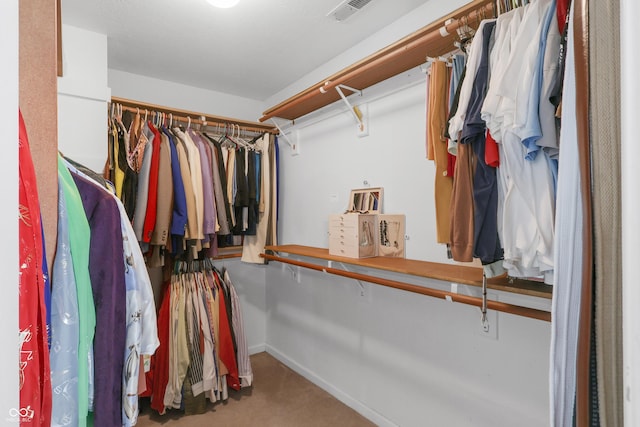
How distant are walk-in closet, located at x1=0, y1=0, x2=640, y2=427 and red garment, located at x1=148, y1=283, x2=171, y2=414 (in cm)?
1

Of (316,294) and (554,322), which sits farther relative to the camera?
(316,294)

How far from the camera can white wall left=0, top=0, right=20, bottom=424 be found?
0.27 meters

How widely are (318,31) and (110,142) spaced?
147 centimetres

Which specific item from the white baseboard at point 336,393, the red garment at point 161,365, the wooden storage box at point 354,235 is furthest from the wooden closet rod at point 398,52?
the white baseboard at point 336,393

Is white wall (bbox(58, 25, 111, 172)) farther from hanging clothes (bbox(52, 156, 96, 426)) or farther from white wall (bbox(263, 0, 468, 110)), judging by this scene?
white wall (bbox(263, 0, 468, 110))

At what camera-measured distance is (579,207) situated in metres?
0.51

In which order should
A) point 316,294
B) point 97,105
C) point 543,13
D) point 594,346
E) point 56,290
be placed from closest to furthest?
point 594,346 < point 56,290 < point 543,13 < point 97,105 < point 316,294

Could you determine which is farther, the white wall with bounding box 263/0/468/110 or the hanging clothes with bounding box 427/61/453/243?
the white wall with bounding box 263/0/468/110

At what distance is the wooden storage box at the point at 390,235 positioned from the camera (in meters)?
1.89

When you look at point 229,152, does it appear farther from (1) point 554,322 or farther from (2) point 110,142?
(1) point 554,322

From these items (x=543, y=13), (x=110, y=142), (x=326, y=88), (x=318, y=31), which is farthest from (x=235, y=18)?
(x=543, y=13)

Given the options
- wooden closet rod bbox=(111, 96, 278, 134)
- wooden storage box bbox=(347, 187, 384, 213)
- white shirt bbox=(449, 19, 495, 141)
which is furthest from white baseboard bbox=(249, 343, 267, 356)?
white shirt bbox=(449, 19, 495, 141)

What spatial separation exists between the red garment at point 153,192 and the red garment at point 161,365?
1.75ft

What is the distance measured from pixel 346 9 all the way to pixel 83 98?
1594 mm
